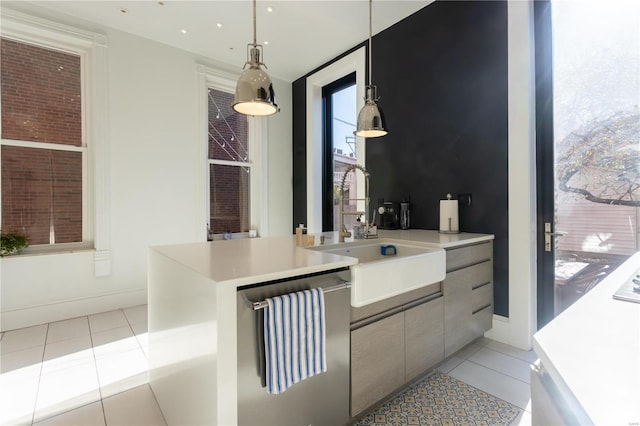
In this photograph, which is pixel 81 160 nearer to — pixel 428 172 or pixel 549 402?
pixel 428 172

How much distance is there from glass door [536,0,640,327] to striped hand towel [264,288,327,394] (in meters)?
2.07

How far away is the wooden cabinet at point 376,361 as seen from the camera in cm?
141

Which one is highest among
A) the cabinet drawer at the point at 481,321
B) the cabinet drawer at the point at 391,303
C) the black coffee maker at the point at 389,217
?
the black coffee maker at the point at 389,217

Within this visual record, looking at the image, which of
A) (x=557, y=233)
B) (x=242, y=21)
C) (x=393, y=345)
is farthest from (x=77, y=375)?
(x=557, y=233)

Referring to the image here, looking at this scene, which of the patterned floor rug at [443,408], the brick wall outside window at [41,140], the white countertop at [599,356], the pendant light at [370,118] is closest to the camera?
the white countertop at [599,356]

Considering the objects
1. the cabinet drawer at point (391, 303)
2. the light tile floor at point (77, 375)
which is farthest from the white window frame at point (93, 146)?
the cabinet drawer at point (391, 303)

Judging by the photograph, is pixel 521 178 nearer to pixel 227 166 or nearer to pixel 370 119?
pixel 370 119

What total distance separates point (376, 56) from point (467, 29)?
1037 millimetres

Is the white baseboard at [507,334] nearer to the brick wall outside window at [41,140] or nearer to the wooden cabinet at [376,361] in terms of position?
the wooden cabinet at [376,361]

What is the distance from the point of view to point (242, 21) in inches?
126

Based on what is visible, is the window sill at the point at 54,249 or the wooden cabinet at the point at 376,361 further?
the window sill at the point at 54,249

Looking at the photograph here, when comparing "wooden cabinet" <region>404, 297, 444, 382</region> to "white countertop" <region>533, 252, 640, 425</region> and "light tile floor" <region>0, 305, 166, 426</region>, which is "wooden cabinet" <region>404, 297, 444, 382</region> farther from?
"light tile floor" <region>0, 305, 166, 426</region>

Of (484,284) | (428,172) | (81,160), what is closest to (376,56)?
(428,172)

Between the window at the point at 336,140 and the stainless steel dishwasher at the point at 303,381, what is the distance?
2710 millimetres
